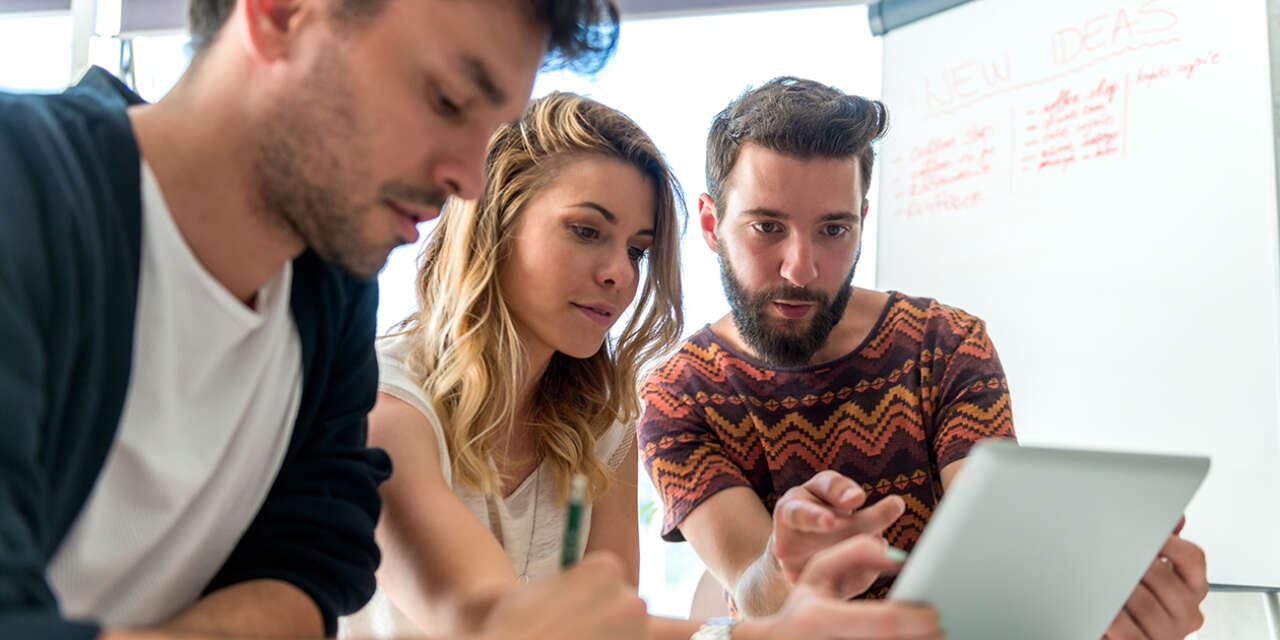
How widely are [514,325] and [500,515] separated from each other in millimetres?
272

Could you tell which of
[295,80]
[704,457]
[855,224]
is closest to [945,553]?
[295,80]

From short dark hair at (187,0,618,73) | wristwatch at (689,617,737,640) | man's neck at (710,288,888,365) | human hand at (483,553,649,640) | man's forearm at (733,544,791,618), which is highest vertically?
short dark hair at (187,0,618,73)

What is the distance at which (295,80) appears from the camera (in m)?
0.87

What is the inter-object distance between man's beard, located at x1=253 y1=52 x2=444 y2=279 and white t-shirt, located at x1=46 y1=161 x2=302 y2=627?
88 millimetres

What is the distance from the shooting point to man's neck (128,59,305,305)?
858mm

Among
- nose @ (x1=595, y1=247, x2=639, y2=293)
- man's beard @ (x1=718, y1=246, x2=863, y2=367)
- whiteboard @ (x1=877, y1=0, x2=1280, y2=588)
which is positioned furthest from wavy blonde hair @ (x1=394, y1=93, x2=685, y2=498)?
whiteboard @ (x1=877, y1=0, x2=1280, y2=588)

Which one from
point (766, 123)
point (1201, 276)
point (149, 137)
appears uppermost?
point (149, 137)

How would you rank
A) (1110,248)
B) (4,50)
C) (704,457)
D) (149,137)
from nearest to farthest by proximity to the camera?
1. (149,137)
2. (704,457)
3. (1110,248)
4. (4,50)

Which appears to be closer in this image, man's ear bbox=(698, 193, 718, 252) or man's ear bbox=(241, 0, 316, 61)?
man's ear bbox=(241, 0, 316, 61)

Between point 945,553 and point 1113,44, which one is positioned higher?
point 1113,44

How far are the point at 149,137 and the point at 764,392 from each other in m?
1.18

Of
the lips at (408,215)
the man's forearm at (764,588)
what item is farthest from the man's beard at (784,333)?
the lips at (408,215)

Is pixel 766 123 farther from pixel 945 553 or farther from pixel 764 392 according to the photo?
pixel 945 553

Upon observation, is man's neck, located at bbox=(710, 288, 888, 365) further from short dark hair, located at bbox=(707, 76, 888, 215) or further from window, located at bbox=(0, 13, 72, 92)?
window, located at bbox=(0, 13, 72, 92)
